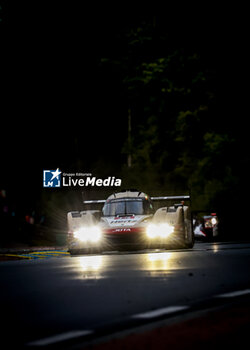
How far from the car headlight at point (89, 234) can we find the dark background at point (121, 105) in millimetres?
14352

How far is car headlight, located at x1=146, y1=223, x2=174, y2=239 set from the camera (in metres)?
26.1

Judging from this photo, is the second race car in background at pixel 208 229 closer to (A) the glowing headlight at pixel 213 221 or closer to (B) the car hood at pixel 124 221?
(A) the glowing headlight at pixel 213 221

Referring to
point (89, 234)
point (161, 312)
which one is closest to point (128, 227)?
point (89, 234)

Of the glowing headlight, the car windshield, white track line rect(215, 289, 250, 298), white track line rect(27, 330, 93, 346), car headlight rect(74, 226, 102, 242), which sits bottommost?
white track line rect(27, 330, 93, 346)

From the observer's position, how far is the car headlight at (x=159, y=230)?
2609cm

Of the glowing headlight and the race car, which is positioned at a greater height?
the glowing headlight

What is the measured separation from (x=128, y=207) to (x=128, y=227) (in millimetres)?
1774

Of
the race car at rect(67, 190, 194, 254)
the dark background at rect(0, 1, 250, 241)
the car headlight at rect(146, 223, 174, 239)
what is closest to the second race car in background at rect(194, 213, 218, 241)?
the dark background at rect(0, 1, 250, 241)

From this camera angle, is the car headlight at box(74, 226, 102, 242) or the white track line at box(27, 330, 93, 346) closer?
the white track line at box(27, 330, 93, 346)

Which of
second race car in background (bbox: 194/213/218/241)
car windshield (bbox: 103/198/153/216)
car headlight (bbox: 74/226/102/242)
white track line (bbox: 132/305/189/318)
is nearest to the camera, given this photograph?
white track line (bbox: 132/305/189/318)

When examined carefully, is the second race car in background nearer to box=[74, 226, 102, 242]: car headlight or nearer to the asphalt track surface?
box=[74, 226, 102, 242]: car headlight

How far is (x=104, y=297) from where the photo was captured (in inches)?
485

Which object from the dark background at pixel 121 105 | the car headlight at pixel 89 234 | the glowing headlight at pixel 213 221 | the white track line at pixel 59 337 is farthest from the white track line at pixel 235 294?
the glowing headlight at pixel 213 221

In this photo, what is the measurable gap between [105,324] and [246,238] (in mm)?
30420
